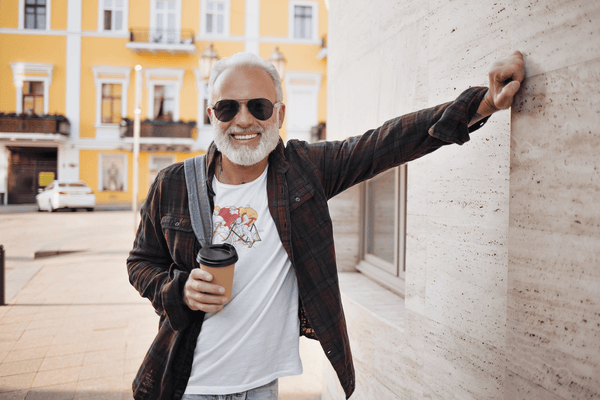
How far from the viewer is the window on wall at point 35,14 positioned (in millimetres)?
22359

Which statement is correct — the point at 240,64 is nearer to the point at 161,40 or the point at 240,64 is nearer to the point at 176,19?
→ the point at 161,40

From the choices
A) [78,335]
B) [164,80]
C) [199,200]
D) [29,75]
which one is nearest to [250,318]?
[199,200]

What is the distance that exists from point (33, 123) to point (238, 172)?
82.1 ft

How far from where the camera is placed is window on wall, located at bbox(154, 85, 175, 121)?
2416cm

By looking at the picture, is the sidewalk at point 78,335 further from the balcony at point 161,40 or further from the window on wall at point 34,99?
the window on wall at point 34,99

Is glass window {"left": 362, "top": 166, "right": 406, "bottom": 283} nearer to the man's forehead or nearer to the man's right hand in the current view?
the man's forehead

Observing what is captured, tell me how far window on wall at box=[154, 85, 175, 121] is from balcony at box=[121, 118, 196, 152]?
923mm

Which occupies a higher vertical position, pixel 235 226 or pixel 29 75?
pixel 29 75

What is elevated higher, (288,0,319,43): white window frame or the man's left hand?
(288,0,319,43): white window frame

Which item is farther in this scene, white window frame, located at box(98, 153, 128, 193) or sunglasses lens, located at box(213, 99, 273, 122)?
white window frame, located at box(98, 153, 128, 193)

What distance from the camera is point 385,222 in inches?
128

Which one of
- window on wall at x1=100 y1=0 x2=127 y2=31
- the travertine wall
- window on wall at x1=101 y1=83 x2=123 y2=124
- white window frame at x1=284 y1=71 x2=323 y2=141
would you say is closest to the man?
the travertine wall

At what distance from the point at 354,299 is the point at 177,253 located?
143 cm

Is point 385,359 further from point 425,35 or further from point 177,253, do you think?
point 425,35
